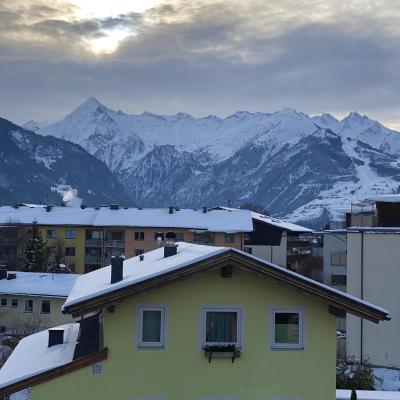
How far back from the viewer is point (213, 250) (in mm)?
12789

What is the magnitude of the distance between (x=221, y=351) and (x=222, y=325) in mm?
556

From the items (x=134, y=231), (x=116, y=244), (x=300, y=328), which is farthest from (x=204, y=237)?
(x=300, y=328)

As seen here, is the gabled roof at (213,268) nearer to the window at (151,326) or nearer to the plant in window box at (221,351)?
the window at (151,326)

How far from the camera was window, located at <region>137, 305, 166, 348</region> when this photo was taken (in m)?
12.5

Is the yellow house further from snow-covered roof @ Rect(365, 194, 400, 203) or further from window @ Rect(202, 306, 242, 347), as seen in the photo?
snow-covered roof @ Rect(365, 194, 400, 203)

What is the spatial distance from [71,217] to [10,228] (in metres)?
7.98

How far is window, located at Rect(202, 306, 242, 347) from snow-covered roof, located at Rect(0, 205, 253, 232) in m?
61.2

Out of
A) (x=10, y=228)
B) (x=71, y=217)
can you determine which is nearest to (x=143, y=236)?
(x=71, y=217)

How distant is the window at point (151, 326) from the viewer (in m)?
12.5

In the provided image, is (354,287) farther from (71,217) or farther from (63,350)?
(71,217)

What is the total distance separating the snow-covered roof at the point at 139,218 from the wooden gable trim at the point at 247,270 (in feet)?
201

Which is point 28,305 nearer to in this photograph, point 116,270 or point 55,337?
point 55,337

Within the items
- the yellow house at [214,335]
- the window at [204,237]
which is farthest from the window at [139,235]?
the yellow house at [214,335]

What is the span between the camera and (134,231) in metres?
77.2
